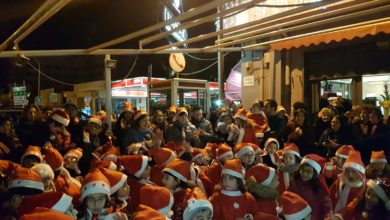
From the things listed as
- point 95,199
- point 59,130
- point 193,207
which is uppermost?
point 59,130

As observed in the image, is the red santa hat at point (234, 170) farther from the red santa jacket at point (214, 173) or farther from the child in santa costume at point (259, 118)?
the child in santa costume at point (259, 118)

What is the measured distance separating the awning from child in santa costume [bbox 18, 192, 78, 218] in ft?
14.4

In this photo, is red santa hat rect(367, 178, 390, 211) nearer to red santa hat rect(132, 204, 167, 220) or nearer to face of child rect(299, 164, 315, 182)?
face of child rect(299, 164, 315, 182)

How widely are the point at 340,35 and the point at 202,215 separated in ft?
17.6

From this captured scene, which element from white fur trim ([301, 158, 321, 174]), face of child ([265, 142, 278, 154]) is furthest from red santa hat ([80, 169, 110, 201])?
→ face of child ([265, 142, 278, 154])

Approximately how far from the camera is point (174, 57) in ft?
38.5

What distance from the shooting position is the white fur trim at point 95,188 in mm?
3677

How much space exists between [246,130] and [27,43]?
17.7 metres

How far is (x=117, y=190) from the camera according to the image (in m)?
4.12

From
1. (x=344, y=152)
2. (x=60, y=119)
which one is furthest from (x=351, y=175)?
(x=60, y=119)

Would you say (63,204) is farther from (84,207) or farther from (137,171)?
(137,171)

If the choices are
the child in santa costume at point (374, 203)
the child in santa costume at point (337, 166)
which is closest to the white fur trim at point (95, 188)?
the child in santa costume at point (374, 203)

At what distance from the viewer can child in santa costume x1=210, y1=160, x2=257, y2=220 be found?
A: 172 inches

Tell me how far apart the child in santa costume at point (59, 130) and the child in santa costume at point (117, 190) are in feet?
7.19
